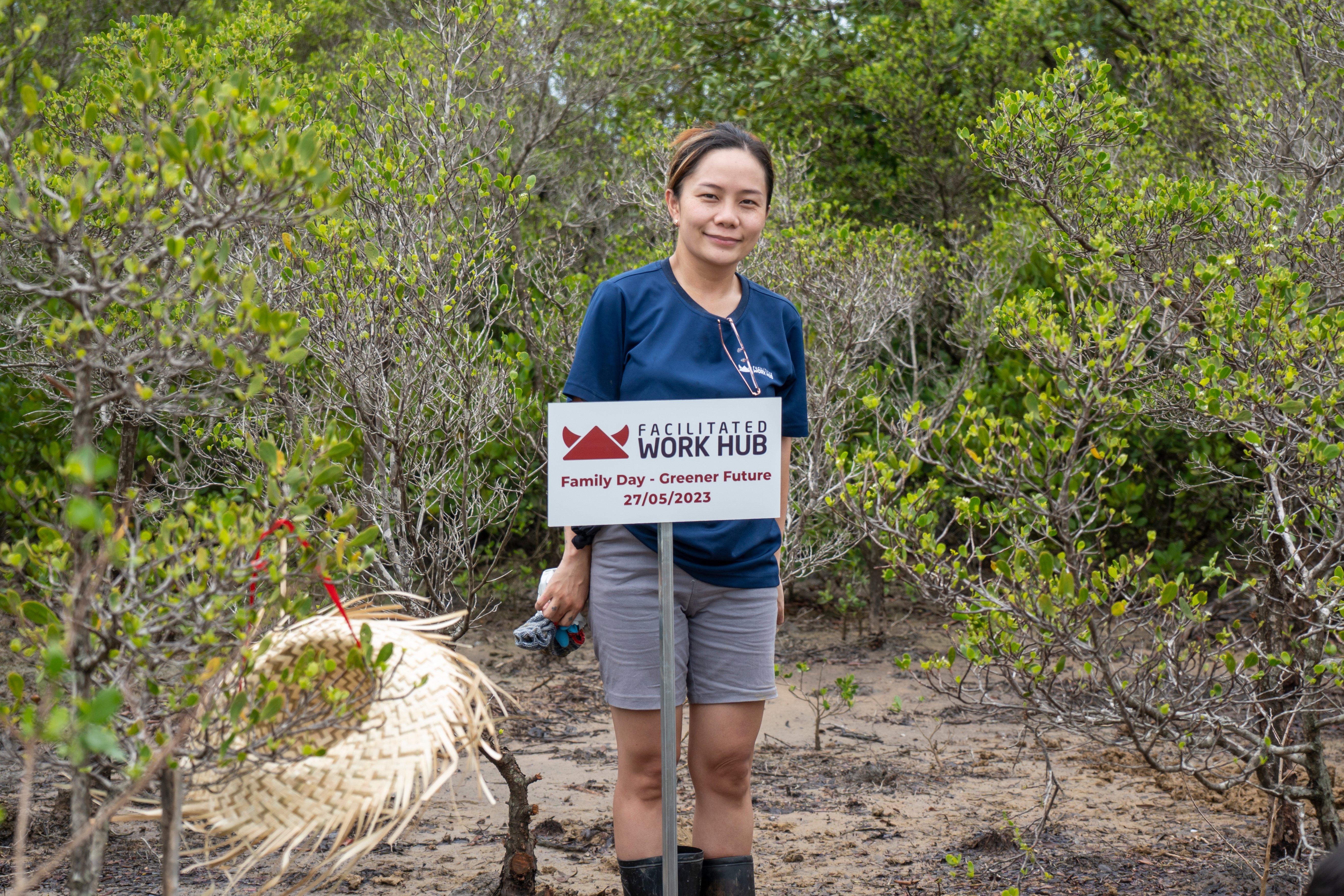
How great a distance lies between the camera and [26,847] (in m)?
3.43

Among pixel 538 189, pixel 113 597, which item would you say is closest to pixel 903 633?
pixel 538 189

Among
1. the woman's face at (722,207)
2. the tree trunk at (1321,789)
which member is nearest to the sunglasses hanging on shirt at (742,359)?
the woman's face at (722,207)

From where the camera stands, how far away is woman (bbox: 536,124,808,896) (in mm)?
2477

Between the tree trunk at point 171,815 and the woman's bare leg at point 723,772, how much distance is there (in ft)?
4.01

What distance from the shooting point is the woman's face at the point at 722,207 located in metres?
2.48

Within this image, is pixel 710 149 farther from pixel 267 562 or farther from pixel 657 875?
pixel 657 875

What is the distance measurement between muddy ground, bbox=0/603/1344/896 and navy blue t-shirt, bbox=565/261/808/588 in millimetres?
1102

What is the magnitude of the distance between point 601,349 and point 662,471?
33cm

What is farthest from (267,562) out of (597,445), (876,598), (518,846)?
(876,598)

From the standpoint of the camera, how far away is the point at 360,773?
6.04ft

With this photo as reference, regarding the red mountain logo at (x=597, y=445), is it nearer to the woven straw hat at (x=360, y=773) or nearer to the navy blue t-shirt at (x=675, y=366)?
the navy blue t-shirt at (x=675, y=366)

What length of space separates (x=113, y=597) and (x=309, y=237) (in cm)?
241

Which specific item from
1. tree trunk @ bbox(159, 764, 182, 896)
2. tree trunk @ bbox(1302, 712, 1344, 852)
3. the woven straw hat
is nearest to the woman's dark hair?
the woven straw hat

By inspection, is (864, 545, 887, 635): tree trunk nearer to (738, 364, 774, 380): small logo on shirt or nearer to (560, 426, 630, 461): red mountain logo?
(738, 364, 774, 380): small logo on shirt
